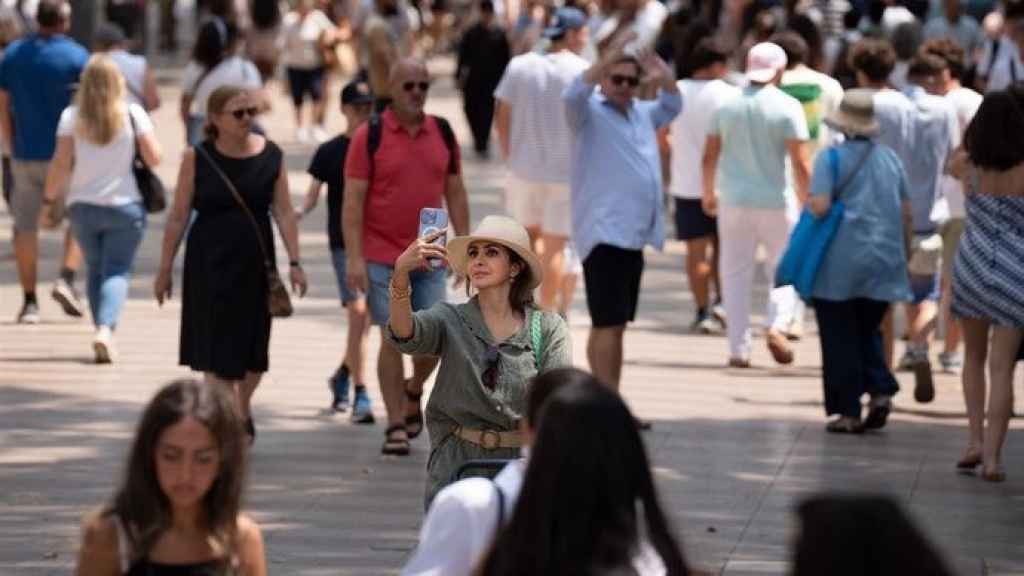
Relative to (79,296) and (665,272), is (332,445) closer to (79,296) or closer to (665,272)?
(79,296)

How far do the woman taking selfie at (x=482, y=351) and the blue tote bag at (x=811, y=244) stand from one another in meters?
4.55

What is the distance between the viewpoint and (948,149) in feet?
43.7

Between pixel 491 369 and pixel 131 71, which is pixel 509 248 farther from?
pixel 131 71

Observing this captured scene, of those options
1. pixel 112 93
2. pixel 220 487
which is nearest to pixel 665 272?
pixel 112 93

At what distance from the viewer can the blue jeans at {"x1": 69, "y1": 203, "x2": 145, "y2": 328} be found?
13.4 metres

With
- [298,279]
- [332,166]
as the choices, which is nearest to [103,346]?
[332,166]

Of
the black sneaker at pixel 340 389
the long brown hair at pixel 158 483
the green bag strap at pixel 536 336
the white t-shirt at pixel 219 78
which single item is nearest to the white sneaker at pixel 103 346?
the black sneaker at pixel 340 389

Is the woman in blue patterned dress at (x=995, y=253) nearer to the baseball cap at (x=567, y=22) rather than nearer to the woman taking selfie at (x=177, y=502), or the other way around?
the baseball cap at (x=567, y=22)

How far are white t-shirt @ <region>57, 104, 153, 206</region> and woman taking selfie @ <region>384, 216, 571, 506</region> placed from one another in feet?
21.0

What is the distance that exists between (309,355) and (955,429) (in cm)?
372

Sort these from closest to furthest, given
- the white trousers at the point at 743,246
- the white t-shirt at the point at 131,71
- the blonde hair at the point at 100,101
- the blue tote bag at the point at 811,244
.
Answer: the blue tote bag at the point at 811,244
the blonde hair at the point at 100,101
the white trousers at the point at 743,246
the white t-shirt at the point at 131,71

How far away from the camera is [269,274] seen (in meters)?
10.8

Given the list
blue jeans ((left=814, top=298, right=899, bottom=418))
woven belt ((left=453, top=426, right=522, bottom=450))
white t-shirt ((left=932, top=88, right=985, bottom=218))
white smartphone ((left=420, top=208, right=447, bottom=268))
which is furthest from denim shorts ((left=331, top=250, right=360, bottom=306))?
woven belt ((left=453, top=426, right=522, bottom=450))

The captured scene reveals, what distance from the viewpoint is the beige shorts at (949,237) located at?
44.5 ft
